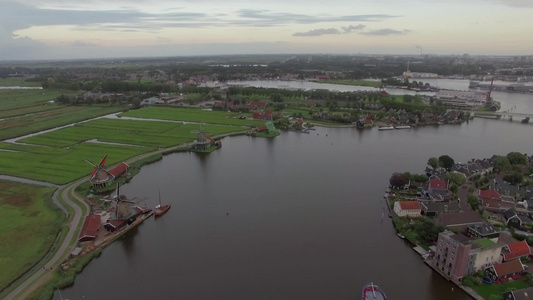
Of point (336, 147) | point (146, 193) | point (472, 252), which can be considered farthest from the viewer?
point (336, 147)

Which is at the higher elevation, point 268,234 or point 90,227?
point 90,227

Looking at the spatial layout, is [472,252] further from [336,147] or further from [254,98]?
[254,98]

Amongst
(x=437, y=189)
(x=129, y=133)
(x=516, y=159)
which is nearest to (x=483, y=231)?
(x=437, y=189)

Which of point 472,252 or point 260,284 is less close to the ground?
point 472,252

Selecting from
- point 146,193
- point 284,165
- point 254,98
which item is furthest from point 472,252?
point 254,98

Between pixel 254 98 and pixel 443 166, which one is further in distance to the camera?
pixel 254 98

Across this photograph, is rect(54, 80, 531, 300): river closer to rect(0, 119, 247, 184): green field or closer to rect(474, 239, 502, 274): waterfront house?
rect(474, 239, 502, 274): waterfront house

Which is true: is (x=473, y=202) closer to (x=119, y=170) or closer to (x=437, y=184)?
(x=437, y=184)
